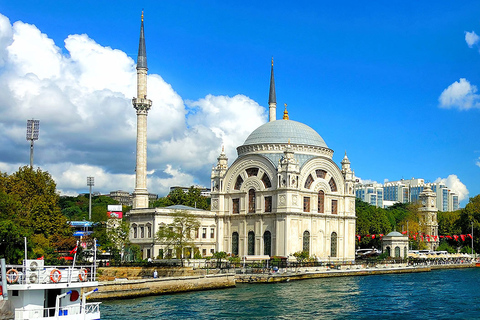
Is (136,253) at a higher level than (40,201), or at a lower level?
lower

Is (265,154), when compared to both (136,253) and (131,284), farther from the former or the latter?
(131,284)

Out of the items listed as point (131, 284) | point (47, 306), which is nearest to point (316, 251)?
point (131, 284)

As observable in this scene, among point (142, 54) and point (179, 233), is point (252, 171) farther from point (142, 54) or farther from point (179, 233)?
point (142, 54)

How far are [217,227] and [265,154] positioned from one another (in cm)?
1130

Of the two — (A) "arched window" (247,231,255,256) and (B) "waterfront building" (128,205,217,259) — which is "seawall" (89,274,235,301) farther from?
(A) "arched window" (247,231,255,256)

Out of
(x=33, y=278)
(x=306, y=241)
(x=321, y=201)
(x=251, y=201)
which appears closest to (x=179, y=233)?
(x=251, y=201)

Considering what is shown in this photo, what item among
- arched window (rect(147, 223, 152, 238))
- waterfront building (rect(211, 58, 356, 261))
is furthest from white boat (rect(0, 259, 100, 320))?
waterfront building (rect(211, 58, 356, 261))

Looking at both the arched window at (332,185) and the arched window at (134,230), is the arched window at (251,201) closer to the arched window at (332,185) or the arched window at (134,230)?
the arched window at (332,185)

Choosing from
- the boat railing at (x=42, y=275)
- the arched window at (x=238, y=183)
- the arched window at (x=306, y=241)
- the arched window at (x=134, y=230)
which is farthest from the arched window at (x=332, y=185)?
the boat railing at (x=42, y=275)

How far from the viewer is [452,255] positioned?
307ft

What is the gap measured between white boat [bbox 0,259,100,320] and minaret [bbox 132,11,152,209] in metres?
50.2

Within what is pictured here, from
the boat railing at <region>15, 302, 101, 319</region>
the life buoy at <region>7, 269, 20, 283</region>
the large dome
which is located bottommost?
the boat railing at <region>15, 302, 101, 319</region>

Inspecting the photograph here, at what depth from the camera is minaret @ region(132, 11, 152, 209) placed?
7650 centimetres

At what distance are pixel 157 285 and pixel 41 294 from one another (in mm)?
20961
